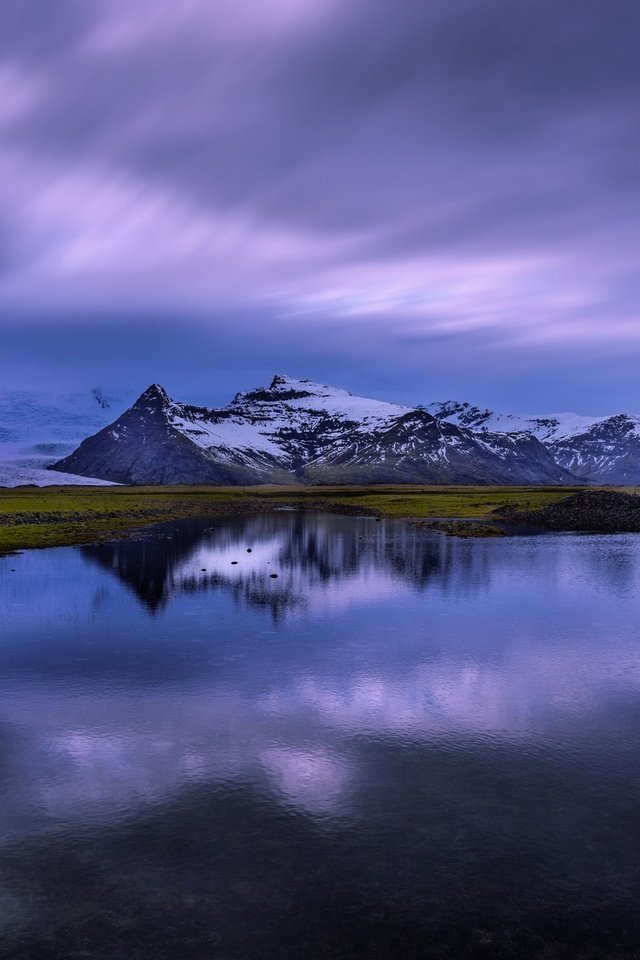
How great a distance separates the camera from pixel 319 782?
17.5 meters

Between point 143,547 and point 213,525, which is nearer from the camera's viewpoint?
point 143,547

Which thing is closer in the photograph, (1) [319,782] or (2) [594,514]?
(1) [319,782]

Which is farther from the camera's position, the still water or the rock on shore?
the rock on shore

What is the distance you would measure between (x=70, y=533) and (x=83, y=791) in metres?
71.7

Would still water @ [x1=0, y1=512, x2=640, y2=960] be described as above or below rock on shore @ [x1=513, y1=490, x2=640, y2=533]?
below

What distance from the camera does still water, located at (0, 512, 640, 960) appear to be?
39.6ft

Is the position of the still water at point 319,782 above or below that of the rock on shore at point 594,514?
below

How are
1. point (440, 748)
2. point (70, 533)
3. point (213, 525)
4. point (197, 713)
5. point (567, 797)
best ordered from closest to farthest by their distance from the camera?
1. point (567, 797)
2. point (440, 748)
3. point (197, 713)
4. point (70, 533)
5. point (213, 525)

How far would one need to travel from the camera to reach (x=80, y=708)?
22984 mm

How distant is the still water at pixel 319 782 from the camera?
1207cm

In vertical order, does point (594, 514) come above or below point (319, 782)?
above

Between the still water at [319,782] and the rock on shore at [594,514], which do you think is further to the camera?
the rock on shore at [594,514]

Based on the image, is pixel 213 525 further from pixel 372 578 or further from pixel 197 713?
pixel 197 713

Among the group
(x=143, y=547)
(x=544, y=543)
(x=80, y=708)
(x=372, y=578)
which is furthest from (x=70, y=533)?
(x=80, y=708)
